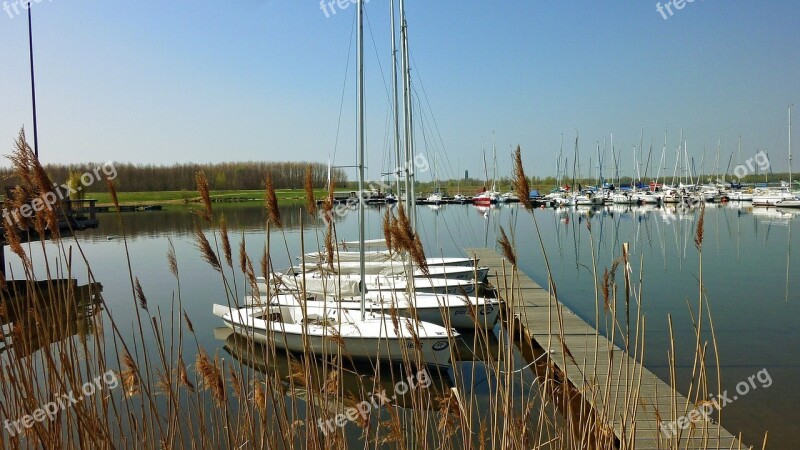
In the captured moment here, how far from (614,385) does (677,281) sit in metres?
11.5

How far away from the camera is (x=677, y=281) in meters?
17.0

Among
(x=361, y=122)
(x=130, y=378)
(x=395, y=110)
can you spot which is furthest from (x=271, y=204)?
(x=395, y=110)

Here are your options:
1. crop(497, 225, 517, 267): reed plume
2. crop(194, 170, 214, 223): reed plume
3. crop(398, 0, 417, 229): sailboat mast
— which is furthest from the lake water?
crop(398, 0, 417, 229): sailboat mast

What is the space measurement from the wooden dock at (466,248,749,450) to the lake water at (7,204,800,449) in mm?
450

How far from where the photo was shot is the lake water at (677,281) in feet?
27.9

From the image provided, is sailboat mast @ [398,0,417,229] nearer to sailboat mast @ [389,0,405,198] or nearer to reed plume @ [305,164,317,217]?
sailboat mast @ [389,0,405,198]

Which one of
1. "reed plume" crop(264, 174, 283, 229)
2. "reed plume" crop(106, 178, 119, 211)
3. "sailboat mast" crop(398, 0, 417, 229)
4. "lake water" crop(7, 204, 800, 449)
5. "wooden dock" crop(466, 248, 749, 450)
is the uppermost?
"sailboat mast" crop(398, 0, 417, 229)

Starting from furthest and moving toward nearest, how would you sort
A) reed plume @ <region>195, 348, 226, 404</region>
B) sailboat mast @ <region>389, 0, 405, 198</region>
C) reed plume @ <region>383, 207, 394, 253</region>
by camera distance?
sailboat mast @ <region>389, 0, 405, 198</region>
reed plume @ <region>383, 207, 394, 253</region>
reed plume @ <region>195, 348, 226, 404</region>

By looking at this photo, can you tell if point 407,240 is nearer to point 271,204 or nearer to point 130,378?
point 271,204

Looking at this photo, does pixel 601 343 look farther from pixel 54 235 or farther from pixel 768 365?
pixel 54 235

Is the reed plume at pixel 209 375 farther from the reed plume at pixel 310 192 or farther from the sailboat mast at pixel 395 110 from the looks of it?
the sailboat mast at pixel 395 110

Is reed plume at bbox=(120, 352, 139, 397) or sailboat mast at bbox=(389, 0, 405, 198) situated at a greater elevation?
sailboat mast at bbox=(389, 0, 405, 198)

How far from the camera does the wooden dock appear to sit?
2.35 m

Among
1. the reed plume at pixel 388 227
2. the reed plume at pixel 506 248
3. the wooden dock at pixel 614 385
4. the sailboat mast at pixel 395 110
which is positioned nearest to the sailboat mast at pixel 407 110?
the sailboat mast at pixel 395 110
